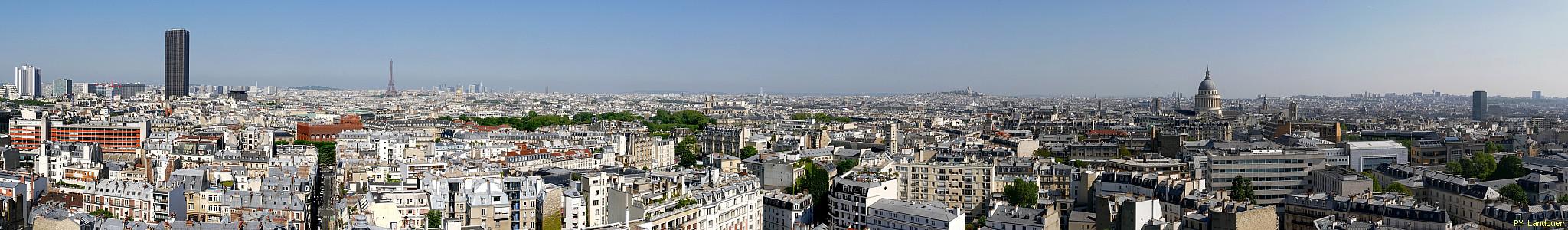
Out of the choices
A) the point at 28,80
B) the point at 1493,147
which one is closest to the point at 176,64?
the point at 28,80

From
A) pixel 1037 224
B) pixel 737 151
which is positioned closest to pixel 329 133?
pixel 737 151

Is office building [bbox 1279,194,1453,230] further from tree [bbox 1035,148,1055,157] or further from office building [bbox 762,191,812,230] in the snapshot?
tree [bbox 1035,148,1055,157]

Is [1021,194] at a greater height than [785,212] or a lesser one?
greater

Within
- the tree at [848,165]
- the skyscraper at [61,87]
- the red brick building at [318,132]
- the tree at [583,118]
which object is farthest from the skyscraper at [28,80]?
the tree at [848,165]

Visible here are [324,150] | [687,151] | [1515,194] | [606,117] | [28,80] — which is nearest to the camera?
[1515,194]

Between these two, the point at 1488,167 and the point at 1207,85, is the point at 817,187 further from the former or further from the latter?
the point at 1207,85

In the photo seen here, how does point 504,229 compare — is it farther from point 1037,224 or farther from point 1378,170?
point 1378,170
